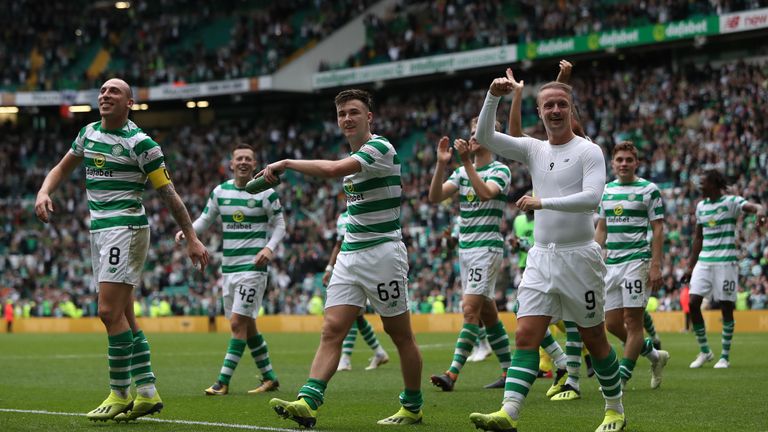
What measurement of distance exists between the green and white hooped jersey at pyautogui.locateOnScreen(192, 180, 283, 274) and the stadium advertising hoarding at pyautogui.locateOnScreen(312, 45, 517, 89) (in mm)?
27230

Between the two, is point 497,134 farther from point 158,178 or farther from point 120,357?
point 120,357

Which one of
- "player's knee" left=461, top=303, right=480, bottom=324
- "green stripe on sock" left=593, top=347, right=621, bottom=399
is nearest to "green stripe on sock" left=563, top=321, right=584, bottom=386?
"player's knee" left=461, top=303, right=480, bottom=324

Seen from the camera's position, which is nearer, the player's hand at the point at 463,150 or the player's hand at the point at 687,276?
the player's hand at the point at 463,150

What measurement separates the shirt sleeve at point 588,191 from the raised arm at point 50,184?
3.76 m

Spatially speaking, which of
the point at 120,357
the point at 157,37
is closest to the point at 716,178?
the point at 120,357

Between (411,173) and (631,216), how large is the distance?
27.3m

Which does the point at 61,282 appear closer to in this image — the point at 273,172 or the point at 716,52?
the point at 716,52

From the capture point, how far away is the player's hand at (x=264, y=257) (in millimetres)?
11352

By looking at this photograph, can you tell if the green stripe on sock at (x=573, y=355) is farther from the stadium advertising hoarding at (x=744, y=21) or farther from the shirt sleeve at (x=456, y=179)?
the stadium advertising hoarding at (x=744, y=21)

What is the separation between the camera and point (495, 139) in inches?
295

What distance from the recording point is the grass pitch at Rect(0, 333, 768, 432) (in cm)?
819

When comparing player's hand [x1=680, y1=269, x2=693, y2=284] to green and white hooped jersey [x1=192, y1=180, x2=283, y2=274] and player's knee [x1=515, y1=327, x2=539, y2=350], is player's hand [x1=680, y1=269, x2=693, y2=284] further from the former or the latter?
player's knee [x1=515, y1=327, x2=539, y2=350]

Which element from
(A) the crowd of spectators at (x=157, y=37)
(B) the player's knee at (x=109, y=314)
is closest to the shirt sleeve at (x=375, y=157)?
(B) the player's knee at (x=109, y=314)

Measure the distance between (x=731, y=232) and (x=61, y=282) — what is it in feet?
108
